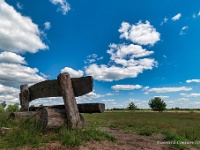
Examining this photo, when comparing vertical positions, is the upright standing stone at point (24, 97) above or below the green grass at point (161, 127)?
above

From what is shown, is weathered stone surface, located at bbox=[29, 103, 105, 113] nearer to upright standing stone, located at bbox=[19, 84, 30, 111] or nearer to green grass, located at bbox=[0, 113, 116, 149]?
green grass, located at bbox=[0, 113, 116, 149]

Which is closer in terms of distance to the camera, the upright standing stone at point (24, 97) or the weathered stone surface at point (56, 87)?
the weathered stone surface at point (56, 87)

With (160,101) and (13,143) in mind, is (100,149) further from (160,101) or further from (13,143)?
(160,101)

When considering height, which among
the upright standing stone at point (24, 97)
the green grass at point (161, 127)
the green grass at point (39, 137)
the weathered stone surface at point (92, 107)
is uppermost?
the upright standing stone at point (24, 97)

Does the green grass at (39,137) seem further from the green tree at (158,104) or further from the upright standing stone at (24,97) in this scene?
the green tree at (158,104)

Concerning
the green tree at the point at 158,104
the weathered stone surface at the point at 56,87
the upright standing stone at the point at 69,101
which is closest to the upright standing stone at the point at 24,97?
the weathered stone surface at the point at 56,87

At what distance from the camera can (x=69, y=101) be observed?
5.82m

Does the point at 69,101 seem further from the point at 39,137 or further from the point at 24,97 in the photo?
the point at 24,97

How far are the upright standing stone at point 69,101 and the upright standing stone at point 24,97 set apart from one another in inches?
116

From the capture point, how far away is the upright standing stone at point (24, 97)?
8.19m

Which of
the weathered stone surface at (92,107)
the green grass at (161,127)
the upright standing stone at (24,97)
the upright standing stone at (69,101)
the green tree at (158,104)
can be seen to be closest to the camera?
the upright standing stone at (69,101)

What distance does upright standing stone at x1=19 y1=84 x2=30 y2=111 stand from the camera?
26.9 ft

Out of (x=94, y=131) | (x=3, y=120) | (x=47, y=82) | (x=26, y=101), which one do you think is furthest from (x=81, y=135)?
(x=26, y=101)

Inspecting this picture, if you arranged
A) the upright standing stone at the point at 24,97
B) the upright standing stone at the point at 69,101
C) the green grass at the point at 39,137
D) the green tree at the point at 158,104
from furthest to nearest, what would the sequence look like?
the green tree at the point at 158,104 < the upright standing stone at the point at 24,97 < the upright standing stone at the point at 69,101 < the green grass at the point at 39,137
